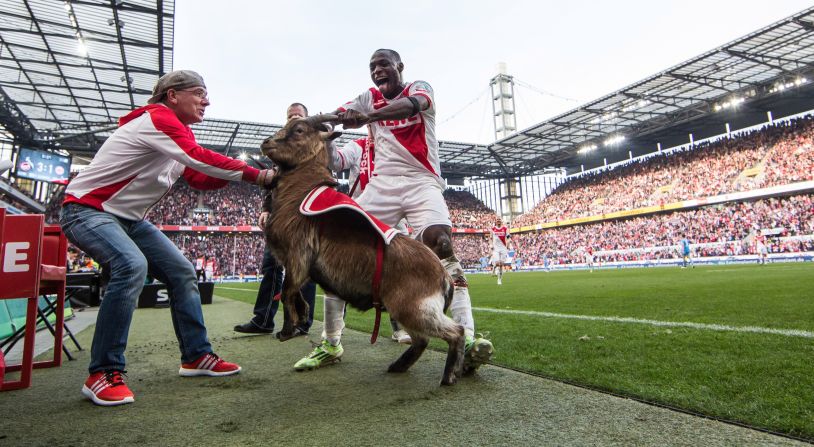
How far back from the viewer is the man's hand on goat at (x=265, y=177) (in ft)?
8.57

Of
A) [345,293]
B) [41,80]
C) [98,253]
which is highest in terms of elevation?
[41,80]

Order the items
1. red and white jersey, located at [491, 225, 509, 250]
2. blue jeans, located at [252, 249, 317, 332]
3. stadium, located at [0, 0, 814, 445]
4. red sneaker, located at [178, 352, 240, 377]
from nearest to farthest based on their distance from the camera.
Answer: stadium, located at [0, 0, 814, 445] → red sneaker, located at [178, 352, 240, 377] → blue jeans, located at [252, 249, 317, 332] → red and white jersey, located at [491, 225, 509, 250]

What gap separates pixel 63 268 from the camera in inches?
142

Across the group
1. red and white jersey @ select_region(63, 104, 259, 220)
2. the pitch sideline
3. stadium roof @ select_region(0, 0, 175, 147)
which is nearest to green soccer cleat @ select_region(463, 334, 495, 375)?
red and white jersey @ select_region(63, 104, 259, 220)

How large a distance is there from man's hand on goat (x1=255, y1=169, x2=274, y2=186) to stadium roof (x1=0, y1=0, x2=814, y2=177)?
749 inches

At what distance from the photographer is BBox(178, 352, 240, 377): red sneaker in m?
3.10

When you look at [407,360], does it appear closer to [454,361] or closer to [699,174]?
[454,361]

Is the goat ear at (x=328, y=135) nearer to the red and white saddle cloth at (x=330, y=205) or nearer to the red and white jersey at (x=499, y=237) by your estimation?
the red and white saddle cloth at (x=330, y=205)

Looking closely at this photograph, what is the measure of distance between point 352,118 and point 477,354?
5.62 feet

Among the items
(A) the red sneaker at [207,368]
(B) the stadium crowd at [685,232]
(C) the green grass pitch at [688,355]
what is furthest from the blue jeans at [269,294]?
(B) the stadium crowd at [685,232]

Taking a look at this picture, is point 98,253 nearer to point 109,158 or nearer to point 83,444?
point 109,158

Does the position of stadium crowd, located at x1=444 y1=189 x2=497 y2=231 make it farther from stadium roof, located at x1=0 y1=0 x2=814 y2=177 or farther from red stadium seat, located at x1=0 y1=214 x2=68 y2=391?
red stadium seat, located at x1=0 y1=214 x2=68 y2=391

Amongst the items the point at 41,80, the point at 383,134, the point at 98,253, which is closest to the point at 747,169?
the point at 383,134

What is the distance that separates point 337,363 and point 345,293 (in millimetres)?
1271
